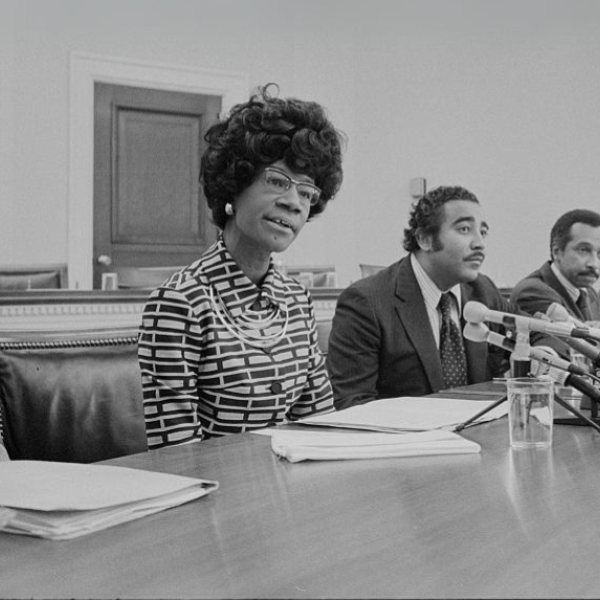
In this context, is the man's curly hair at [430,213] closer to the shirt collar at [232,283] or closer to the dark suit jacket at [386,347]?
the dark suit jacket at [386,347]

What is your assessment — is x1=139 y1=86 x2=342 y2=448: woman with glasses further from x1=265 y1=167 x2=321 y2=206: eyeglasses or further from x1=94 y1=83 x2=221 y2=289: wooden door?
x1=94 y1=83 x2=221 y2=289: wooden door

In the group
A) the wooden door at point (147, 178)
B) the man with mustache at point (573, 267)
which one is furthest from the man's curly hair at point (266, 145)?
the wooden door at point (147, 178)

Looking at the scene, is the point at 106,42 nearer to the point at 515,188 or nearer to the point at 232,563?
the point at 515,188

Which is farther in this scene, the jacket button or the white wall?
the white wall

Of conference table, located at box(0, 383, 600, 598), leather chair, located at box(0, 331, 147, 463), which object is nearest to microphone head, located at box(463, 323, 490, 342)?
conference table, located at box(0, 383, 600, 598)

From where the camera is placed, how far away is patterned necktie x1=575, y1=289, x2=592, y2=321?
11.6 feet

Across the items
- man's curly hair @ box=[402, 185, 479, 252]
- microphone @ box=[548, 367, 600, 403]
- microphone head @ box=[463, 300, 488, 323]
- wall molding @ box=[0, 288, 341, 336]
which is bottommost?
wall molding @ box=[0, 288, 341, 336]

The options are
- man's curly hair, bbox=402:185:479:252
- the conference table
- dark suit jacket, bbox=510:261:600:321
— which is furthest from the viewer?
dark suit jacket, bbox=510:261:600:321

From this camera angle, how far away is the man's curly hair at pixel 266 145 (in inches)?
70.2

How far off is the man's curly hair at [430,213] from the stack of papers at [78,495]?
1916 millimetres

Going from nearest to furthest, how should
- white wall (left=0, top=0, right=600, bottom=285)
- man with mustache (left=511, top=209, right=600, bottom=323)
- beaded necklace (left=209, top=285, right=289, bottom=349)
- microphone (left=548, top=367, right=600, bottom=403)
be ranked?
microphone (left=548, top=367, right=600, bottom=403)
beaded necklace (left=209, top=285, right=289, bottom=349)
man with mustache (left=511, top=209, right=600, bottom=323)
white wall (left=0, top=0, right=600, bottom=285)

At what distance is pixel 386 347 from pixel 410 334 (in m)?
0.08

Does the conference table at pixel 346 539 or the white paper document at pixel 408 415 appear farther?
the white paper document at pixel 408 415

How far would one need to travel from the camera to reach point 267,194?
1.79 metres
